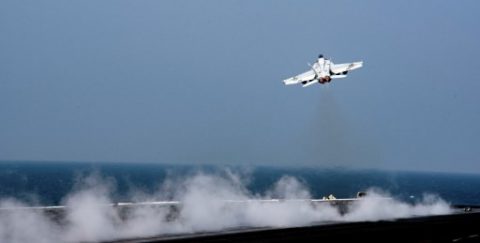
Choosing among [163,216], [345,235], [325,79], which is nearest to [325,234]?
[345,235]

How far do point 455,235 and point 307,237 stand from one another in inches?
324

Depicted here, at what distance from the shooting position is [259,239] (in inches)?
1182

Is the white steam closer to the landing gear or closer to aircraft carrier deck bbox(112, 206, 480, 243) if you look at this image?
aircraft carrier deck bbox(112, 206, 480, 243)

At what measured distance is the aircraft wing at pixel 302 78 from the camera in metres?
48.2

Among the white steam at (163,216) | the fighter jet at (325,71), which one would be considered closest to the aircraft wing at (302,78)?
the fighter jet at (325,71)

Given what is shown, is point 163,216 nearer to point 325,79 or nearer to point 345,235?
point 345,235

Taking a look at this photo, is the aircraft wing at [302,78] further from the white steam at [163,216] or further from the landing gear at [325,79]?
the white steam at [163,216]

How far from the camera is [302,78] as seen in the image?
48.6m

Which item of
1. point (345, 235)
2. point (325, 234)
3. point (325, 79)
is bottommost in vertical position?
point (345, 235)

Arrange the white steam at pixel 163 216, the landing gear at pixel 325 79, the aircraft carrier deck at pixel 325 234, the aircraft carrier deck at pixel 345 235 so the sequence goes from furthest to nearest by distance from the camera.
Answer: the landing gear at pixel 325 79
the aircraft carrier deck at pixel 345 235
the aircraft carrier deck at pixel 325 234
the white steam at pixel 163 216

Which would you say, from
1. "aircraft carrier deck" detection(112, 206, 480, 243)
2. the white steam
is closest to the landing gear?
the white steam

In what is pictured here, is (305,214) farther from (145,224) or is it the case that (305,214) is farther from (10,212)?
(10,212)

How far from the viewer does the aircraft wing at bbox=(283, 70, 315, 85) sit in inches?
1898

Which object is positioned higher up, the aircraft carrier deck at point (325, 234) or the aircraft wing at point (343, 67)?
the aircraft wing at point (343, 67)
